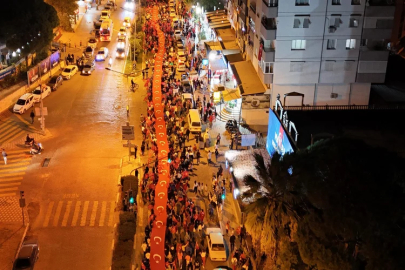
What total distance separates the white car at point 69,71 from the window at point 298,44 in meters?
29.7

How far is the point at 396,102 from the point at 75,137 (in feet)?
96.5

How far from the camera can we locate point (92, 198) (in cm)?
4328

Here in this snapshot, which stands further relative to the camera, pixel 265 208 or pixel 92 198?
pixel 92 198

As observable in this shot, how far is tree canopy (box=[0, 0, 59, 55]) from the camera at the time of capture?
202 ft

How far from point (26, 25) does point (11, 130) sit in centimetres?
1468

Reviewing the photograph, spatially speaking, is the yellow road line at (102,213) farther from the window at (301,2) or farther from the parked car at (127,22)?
the parked car at (127,22)

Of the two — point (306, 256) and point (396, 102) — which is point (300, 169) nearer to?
point (306, 256)

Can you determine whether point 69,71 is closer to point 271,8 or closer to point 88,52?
point 88,52

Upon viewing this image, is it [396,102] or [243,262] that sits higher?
[396,102]

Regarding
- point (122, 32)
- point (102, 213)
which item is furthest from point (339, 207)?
point (122, 32)

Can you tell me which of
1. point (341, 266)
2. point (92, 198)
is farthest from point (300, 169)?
point (92, 198)

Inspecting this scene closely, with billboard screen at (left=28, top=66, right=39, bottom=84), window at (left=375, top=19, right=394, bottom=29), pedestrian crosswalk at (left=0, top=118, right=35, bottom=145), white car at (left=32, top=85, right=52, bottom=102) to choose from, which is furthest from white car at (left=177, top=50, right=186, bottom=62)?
window at (left=375, top=19, right=394, bottom=29)

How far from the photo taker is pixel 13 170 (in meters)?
46.8

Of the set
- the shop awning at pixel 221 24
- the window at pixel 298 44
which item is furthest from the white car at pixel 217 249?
the shop awning at pixel 221 24
